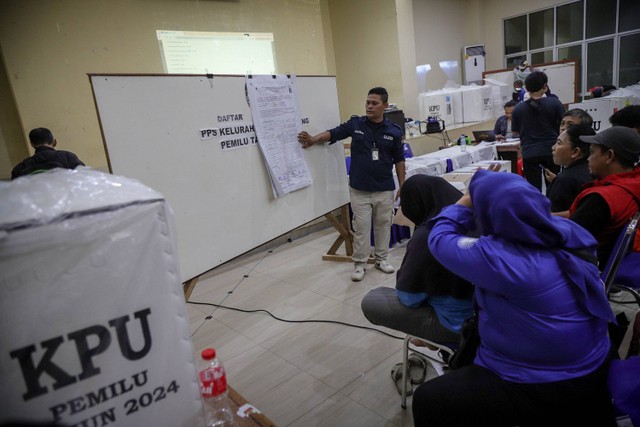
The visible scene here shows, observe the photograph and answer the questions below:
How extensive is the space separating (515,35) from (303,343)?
27.4ft

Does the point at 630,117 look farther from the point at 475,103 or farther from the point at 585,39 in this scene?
the point at 585,39

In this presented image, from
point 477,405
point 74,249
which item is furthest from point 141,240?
point 477,405

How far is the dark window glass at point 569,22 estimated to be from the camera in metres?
7.38

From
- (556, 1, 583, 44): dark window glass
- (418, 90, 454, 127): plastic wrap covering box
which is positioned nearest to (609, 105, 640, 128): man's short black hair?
(418, 90, 454, 127): plastic wrap covering box

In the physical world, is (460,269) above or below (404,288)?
above

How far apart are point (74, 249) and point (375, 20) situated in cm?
572

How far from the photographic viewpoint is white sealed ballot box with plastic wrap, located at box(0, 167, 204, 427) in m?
0.45

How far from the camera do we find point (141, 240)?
52 cm

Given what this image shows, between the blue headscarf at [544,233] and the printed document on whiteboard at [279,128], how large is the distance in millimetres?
1602

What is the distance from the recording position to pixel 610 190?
5.70 ft

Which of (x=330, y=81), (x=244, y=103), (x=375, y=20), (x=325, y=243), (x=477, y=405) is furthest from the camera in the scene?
(x=375, y=20)

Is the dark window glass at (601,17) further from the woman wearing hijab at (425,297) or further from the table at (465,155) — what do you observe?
the woman wearing hijab at (425,297)

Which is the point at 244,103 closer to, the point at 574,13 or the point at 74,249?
the point at 74,249

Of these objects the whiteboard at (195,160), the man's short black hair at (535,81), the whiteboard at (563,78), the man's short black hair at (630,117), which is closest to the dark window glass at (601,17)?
the whiteboard at (563,78)
